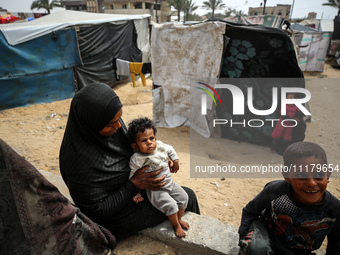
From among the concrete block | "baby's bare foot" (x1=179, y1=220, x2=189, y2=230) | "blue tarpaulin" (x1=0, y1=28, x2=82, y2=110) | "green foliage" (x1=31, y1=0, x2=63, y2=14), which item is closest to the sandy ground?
the concrete block

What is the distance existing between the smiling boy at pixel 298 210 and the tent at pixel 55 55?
7596mm

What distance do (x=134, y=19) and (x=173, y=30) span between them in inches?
246

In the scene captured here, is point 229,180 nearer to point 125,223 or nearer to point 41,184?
point 125,223

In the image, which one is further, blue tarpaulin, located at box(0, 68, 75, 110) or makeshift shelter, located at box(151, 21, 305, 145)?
blue tarpaulin, located at box(0, 68, 75, 110)

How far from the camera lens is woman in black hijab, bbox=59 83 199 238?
1558mm

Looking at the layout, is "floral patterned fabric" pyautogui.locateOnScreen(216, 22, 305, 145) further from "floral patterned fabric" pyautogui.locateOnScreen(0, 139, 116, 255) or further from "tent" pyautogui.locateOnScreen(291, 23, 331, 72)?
"tent" pyautogui.locateOnScreen(291, 23, 331, 72)

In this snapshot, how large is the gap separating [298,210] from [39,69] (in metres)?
7.95

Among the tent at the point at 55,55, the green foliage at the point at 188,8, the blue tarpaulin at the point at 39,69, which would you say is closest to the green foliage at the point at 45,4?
the green foliage at the point at 188,8

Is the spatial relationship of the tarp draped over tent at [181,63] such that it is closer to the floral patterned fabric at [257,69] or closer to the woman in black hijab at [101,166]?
the floral patterned fabric at [257,69]

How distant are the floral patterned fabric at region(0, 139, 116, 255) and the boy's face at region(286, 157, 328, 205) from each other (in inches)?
54.9

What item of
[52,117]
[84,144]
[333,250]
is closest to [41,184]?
[84,144]

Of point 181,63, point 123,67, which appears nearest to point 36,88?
point 123,67

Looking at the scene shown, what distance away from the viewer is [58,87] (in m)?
7.82

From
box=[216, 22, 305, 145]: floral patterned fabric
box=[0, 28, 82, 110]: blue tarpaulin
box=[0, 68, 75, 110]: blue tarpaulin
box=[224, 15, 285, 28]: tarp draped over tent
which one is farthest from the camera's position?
box=[0, 68, 75, 110]: blue tarpaulin
